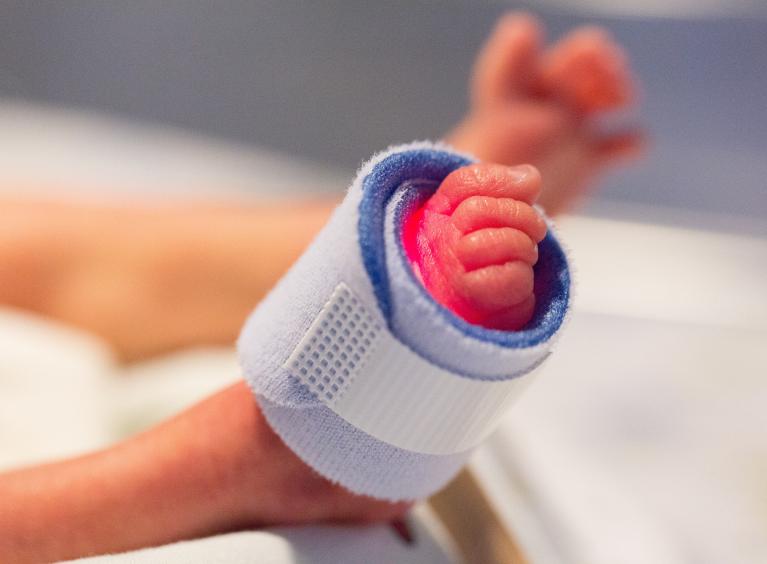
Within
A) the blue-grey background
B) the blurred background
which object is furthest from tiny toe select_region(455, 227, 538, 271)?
the blue-grey background

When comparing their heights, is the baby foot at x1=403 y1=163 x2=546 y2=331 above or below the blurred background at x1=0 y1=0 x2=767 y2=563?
above

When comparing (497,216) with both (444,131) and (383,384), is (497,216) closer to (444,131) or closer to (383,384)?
(383,384)

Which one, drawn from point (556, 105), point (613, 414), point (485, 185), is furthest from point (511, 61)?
point (485, 185)

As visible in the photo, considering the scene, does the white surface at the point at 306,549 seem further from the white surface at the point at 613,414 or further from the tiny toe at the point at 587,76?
the tiny toe at the point at 587,76

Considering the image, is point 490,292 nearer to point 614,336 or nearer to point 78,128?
point 614,336

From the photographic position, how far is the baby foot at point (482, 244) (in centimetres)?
30

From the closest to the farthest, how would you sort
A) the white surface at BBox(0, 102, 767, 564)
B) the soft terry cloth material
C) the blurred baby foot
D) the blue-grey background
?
the soft terry cloth material < the white surface at BBox(0, 102, 767, 564) < the blurred baby foot < the blue-grey background

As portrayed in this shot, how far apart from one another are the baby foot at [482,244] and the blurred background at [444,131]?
26 centimetres

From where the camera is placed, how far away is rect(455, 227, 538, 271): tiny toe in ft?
0.98

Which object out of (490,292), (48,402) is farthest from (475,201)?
(48,402)

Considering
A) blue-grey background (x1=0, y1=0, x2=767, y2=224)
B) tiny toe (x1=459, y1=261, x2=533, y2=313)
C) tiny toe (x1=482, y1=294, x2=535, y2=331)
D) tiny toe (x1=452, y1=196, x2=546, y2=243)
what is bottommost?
blue-grey background (x1=0, y1=0, x2=767, y2=224)

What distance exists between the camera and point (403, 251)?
29 cm

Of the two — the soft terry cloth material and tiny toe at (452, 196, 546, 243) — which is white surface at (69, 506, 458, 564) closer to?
the soft terry cloth material

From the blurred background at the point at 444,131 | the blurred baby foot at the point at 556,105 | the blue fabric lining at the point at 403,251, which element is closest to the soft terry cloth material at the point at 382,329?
the blue fabric lining at the point at 403,251
